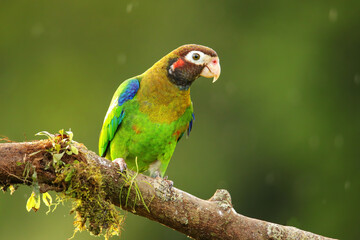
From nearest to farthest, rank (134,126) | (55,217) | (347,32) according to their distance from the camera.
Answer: (134,126), (55,217), (347,32)

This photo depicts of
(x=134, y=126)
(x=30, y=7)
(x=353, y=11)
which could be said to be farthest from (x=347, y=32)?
(x=134, y=126)

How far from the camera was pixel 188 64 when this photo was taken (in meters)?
5.25

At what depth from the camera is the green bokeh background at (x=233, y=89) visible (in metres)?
11.7

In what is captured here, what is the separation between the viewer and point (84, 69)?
12594 mm

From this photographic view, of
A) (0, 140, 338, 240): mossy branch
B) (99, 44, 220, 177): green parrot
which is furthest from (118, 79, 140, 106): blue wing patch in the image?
(0, 140, 338, 240): mossy branch

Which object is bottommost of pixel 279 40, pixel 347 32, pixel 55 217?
pixel 55 217

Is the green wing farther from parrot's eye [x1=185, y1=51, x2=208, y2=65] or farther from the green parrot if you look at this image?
parrot's eye [x1=185, y1=51, x2=208, y2=65]

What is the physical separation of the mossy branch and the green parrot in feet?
3.35

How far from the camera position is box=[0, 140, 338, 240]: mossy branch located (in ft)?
11.8

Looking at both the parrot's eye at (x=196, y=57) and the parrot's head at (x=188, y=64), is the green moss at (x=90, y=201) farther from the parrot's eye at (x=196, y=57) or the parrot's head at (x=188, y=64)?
the parrot's eye at (x=196, y=57)

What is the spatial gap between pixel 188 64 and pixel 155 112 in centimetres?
51

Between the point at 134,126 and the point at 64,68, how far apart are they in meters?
7.93

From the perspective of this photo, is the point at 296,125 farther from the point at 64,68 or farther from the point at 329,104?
the point at 64,68

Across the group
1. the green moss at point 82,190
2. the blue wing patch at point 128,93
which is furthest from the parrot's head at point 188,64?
the green moss at point 82,190
